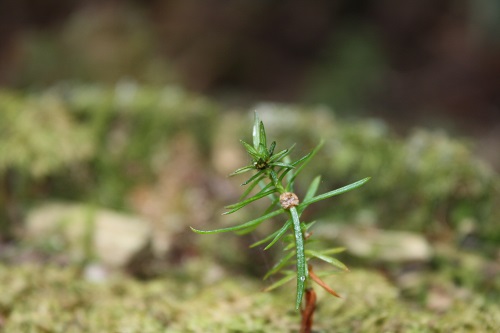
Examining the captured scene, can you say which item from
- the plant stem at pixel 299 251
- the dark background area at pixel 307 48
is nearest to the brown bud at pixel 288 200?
the plant stem at pixel 299 251

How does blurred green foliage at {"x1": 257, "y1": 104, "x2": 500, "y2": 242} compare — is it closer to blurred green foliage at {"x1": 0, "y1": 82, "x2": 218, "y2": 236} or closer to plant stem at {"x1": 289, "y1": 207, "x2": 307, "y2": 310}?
blurred green foliage at {"x1": 0, "y1": 82, "x2": 218, "y2": 236}

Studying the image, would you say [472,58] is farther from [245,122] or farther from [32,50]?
[32,50]

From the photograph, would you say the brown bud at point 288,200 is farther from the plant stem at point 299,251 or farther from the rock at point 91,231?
Answer: the rock at point 91,231

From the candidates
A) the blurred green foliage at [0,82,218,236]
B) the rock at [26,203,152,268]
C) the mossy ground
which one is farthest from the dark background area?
the mossy ground

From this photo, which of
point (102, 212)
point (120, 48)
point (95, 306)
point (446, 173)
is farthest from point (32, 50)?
point (446, 173)

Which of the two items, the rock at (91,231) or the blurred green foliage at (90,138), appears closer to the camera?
the rock at (91,231)

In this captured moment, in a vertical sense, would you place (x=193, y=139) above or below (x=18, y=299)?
above
